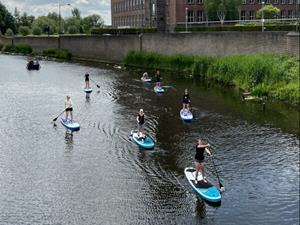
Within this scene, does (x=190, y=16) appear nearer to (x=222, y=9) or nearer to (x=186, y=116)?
(x=222, y=9)

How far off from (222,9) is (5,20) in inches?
3233

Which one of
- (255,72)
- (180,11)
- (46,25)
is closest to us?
(255,72)

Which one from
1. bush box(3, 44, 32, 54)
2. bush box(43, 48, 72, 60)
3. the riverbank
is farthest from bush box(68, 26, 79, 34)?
the riverbank

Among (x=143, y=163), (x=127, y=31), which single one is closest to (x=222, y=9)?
(x=127, y=31)

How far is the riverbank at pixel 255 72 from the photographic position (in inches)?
1551

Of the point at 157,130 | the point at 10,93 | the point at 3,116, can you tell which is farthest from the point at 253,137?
the point at 10,93

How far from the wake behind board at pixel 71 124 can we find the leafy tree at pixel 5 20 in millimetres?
118296

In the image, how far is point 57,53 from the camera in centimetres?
9756

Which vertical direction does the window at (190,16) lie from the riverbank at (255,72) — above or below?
above

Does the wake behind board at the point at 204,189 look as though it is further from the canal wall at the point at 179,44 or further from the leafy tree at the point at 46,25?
the leafy tree at the point at 46,25

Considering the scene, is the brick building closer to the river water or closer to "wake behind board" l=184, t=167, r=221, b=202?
the river water

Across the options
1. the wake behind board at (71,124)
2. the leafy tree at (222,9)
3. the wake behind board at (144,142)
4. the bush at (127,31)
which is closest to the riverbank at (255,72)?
the wake behind board at (144,142)

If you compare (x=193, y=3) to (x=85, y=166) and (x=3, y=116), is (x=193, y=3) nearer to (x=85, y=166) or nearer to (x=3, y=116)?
(x=3, y=116)

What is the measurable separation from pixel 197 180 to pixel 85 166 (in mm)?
5812
